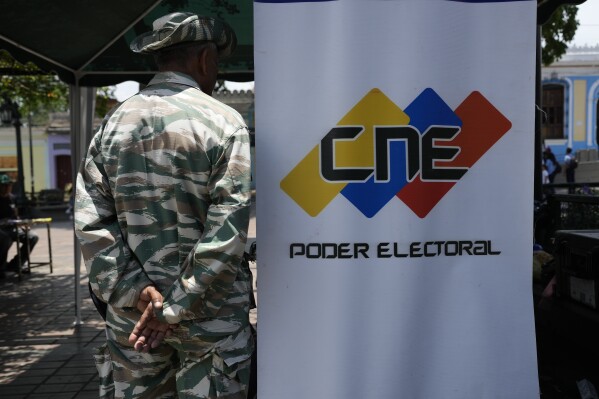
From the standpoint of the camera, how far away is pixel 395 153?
71.1 inches

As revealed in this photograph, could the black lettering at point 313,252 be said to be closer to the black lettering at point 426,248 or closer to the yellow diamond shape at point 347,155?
the yellow diamond shape at point 347,155

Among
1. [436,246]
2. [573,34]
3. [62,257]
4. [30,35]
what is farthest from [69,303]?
[573,34]

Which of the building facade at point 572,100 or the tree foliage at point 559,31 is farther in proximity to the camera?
the building facade at point 572,100

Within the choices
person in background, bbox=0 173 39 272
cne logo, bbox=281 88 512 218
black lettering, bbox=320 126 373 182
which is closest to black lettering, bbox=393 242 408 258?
cne logo, bbox=281 88 512 218

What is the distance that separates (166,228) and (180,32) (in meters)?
0.63

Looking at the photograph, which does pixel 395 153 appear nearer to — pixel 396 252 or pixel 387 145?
pixel 387 145

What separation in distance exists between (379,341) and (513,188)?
0.60 meters

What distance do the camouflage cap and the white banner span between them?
315 mm

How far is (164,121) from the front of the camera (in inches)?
76.0

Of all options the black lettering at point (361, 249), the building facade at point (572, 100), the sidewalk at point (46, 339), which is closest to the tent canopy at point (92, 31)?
the sidewalk at point (46, 339)

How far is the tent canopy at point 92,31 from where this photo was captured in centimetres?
476

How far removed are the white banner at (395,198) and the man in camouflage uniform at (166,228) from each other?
0.46 ft

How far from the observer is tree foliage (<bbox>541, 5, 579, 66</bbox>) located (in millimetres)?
9594

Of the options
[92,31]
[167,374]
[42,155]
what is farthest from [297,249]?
[42,155]
